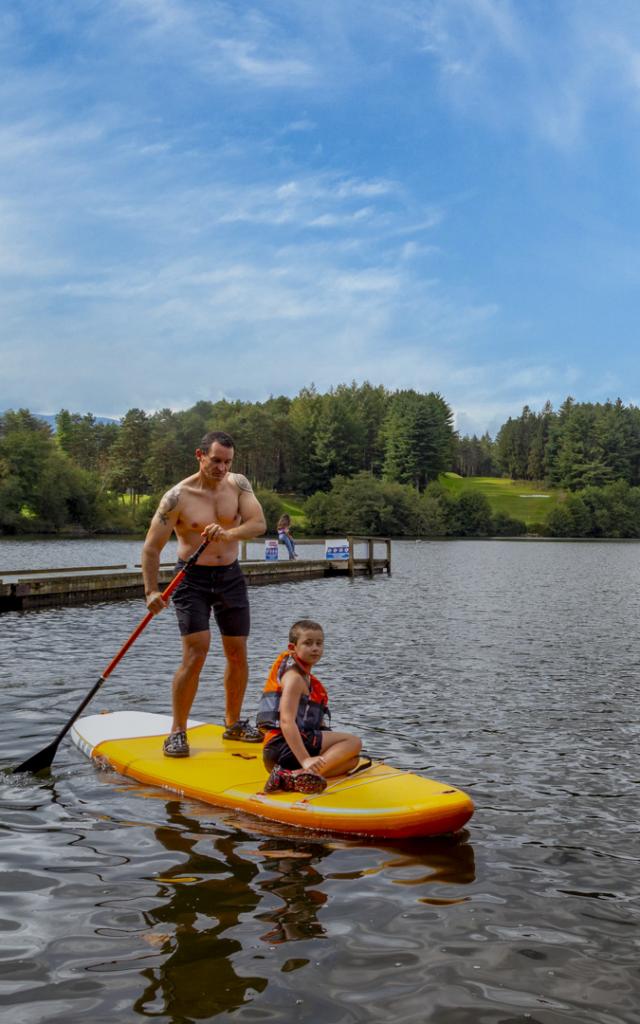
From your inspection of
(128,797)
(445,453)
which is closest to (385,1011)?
(128,797)

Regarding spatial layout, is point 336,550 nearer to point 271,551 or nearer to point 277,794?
point 271,551

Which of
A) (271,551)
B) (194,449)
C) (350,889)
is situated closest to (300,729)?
(350,889)

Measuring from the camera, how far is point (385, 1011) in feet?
13.0

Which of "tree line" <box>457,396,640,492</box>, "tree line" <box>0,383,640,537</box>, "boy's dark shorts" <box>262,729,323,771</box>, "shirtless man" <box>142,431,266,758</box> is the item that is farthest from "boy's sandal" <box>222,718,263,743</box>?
"tree line" <box>457,396,640,492</box>

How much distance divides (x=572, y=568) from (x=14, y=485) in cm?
6149

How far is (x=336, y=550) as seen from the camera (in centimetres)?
3906

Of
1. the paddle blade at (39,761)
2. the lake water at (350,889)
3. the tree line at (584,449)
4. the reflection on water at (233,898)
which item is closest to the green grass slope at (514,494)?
the tree line at (584,449)

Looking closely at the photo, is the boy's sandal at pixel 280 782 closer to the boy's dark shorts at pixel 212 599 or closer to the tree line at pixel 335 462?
the boy's dark shorts at pixel 212 599

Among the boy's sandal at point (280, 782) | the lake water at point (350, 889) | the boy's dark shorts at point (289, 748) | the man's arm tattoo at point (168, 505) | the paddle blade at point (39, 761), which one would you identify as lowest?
the lake water at point (350, 889)

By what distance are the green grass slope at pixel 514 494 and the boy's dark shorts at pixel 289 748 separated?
4814 inches

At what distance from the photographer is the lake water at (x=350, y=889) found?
4.09 meters

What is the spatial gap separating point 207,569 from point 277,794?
2.21 metres

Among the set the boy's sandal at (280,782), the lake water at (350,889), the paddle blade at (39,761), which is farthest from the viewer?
the paddle blade at (39,761)

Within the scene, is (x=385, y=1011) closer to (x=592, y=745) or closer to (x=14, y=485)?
(x=592, y=745)
